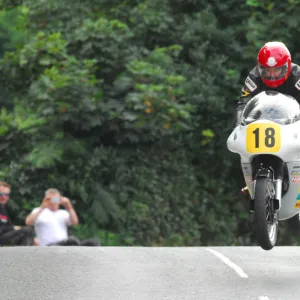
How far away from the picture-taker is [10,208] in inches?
836

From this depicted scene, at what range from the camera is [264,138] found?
9.51 m

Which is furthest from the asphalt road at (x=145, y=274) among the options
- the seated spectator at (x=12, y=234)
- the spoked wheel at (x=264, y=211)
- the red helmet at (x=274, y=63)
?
the seated spectator at (x=12, y=234)

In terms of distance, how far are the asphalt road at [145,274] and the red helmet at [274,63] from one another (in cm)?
204

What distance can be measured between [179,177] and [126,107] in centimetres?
316

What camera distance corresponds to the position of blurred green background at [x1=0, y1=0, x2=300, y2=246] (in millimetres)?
20906

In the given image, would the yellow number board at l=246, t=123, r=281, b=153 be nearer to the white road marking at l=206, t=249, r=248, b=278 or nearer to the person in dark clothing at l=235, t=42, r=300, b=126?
the person in dark clothing at l=235, t=42, r=300, b=126

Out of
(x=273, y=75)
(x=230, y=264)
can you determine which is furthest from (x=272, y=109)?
(x=230, y=264)

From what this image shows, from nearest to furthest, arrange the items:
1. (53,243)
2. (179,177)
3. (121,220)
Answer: (53,243) → (121,220) → (179,177)

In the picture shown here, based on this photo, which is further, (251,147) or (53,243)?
(53,243)

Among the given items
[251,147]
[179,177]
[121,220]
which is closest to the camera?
[251,147]

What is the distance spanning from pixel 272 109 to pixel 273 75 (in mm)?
376

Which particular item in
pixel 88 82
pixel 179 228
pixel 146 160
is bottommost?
pixel 179 228

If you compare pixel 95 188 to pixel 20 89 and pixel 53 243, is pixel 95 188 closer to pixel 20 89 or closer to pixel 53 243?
pixel 20 89

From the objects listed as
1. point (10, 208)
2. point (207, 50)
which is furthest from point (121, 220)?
point (207, 50)
